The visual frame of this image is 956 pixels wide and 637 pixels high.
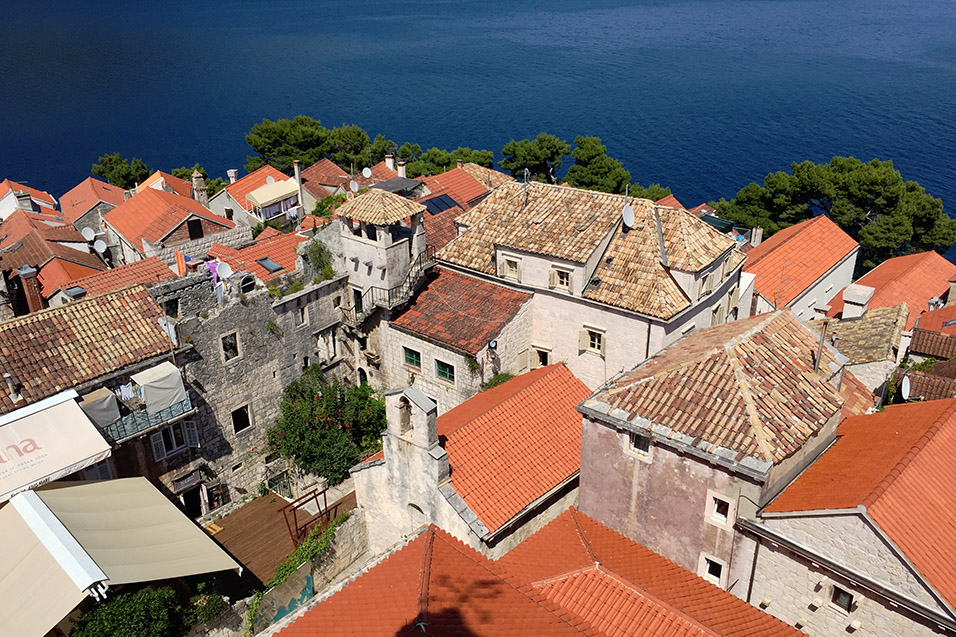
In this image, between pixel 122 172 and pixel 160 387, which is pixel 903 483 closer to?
pixel 160 387

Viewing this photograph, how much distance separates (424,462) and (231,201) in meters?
46.8

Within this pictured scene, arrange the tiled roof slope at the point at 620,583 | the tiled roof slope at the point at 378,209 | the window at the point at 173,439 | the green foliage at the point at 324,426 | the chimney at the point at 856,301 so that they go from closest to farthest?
the tiled roof slope at the point at 620,583 < the window at the point at 173,439 < the tiled roof slope at the point at 378,209 < the green foliage at the point at 324,426 < the chimney at the point at 856,301

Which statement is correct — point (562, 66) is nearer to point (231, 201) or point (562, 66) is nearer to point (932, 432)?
point (231, 201)

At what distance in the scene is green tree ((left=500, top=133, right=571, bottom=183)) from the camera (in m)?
74.6

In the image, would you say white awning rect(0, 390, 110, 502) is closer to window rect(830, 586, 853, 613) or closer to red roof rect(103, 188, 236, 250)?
window rect(830, 586, 853, 613)

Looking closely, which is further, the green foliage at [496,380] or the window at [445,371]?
the window at [445,371]

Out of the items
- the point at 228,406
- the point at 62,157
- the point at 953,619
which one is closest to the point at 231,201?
the point at 228,406

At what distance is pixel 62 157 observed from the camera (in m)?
127

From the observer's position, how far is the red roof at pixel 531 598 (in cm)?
1883

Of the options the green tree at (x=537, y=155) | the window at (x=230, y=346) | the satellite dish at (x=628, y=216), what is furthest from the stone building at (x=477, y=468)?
the green tree at (x=537, y=155)

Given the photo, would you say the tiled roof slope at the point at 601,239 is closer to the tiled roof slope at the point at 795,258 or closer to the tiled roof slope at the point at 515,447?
the tiled roof slope at the point at 515,447

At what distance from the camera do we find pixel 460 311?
35625 mm

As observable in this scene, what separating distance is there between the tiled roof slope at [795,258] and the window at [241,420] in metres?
30.9

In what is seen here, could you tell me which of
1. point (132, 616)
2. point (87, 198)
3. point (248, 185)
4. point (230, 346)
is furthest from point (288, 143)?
point (132, 616)
